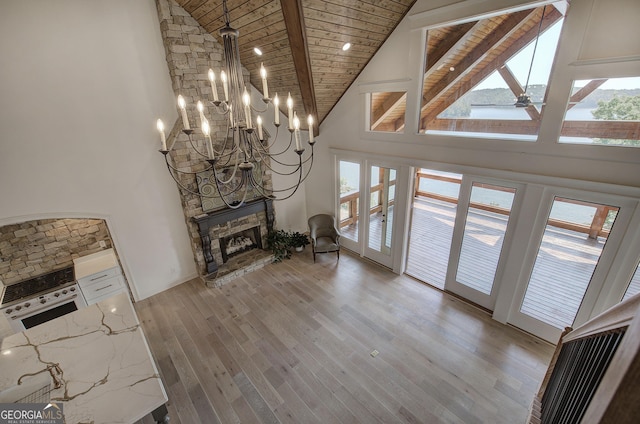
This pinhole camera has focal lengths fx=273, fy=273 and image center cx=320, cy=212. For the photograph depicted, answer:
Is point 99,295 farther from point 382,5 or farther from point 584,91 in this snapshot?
point 584,91

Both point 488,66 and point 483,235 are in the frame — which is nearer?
point 488,66

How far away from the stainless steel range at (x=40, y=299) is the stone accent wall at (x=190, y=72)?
1.78 meters

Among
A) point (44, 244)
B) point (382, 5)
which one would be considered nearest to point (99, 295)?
point (44, 244)

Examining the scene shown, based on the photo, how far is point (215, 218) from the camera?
4.94 meters

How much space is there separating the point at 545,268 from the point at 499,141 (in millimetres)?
A: 1757

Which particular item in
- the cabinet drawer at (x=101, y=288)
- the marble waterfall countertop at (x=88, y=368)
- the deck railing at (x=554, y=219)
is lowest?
the cabinet drawer at (x=101, y=288)

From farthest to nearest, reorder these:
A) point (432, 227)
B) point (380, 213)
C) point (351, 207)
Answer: point (432, 227) < point (351, 207) < point (380, 213)

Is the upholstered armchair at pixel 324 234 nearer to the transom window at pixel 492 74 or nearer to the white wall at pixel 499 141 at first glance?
the white wall at pixel 499 141

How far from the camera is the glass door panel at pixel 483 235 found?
12.4 ft

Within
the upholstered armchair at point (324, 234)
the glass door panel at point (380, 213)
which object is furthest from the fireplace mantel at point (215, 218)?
the glass door panel at point (380, 213)

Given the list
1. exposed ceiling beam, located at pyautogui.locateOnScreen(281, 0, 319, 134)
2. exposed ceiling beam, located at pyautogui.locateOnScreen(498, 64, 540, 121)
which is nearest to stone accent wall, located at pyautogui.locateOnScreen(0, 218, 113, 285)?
exposed ceiling beam, located at pyautogui.locateOnScreen(281, 0, 319, 134)

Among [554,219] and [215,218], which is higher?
[554,219]

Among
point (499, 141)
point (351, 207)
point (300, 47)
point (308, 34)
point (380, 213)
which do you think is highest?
point (308, 34)

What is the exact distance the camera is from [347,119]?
16.9 feet
